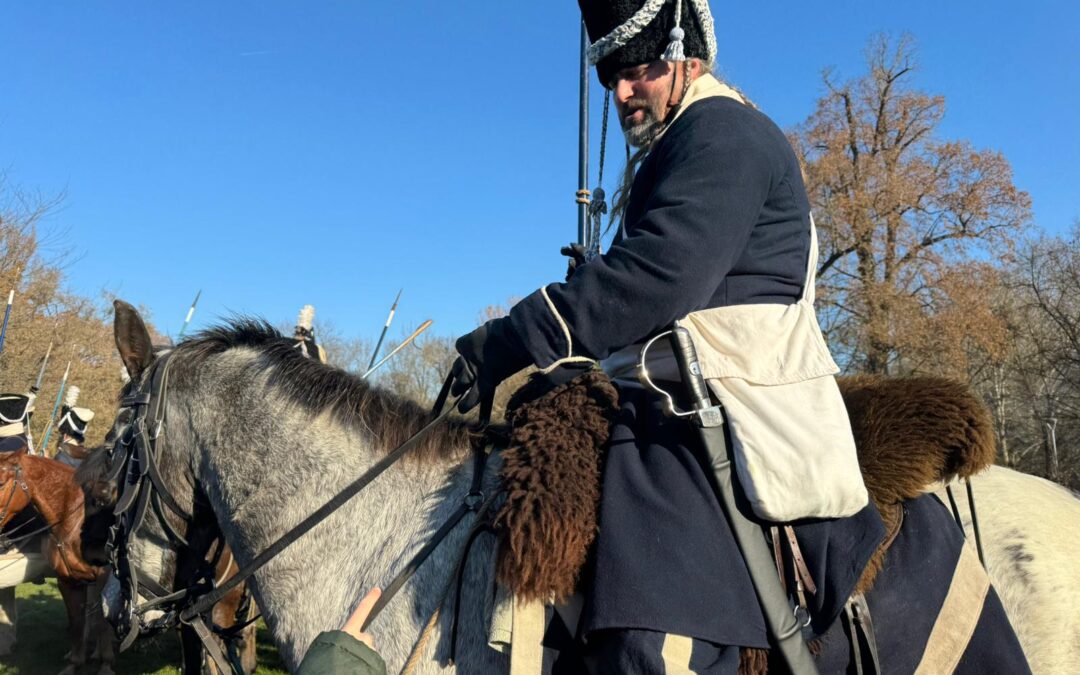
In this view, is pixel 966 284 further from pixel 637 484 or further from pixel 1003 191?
pixel 637 484

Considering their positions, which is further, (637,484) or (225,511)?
(225,511)

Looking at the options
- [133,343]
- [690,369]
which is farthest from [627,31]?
[133,343]

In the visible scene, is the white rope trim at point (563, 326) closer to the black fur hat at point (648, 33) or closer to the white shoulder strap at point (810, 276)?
the white shoulder strap at point (810, 276)

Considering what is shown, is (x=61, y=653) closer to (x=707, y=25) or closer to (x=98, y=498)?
(x=98, y=498)

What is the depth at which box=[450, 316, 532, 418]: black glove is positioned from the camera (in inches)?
77.2

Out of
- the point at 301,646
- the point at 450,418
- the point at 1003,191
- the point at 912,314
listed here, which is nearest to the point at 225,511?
the point at 301,646

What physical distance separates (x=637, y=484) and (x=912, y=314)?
2393 cm

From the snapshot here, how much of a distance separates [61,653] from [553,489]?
32.8 feet

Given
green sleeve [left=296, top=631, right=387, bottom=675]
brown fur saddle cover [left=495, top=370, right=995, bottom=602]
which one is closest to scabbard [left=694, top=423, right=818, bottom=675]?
brown fur saddle cover [left=495, top=370, right=995, bottom=602]

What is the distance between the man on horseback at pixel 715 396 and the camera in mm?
1670

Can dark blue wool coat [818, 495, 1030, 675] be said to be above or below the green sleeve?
above

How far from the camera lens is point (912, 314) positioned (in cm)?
2245

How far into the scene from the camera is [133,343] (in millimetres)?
2801

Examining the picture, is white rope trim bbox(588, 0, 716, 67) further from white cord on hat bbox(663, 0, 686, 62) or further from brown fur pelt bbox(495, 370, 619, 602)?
brown fur pelt bbox(495, 370, 619, 602)
